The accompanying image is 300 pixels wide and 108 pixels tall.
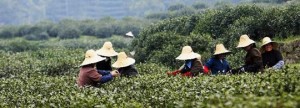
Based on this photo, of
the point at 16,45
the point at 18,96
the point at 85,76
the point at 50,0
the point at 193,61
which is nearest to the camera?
the point at 18,96

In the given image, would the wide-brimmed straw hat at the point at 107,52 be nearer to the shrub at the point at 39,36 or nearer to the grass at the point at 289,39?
the grass at the point at 289,39

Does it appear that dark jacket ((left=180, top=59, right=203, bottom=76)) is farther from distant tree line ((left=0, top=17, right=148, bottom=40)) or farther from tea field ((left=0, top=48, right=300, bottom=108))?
distant tree line ((left=0, top=17, right=148, bottom=40))

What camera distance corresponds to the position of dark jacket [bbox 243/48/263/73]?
11.5m

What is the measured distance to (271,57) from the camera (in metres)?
12.0

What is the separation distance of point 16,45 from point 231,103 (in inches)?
1976

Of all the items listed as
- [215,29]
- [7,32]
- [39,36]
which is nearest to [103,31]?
[39,36]

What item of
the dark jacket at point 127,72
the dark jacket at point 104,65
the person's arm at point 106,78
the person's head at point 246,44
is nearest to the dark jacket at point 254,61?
the person's head at point 246,44

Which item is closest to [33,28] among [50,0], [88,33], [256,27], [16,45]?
[88,33]

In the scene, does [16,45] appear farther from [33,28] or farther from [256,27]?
[256,27]

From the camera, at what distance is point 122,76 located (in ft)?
42.1

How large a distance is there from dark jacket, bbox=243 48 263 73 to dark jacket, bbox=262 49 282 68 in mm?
460

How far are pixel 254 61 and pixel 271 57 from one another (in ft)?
1.95

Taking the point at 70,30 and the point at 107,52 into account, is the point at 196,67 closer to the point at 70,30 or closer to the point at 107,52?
the point at 107,52

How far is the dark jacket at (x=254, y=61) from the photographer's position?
11.5 m
